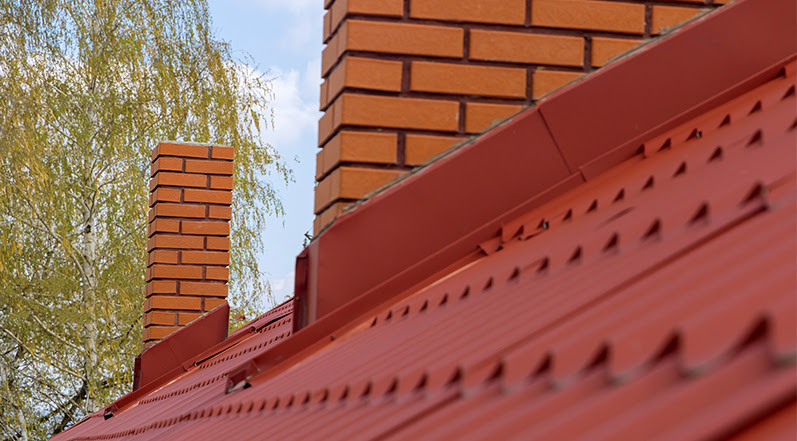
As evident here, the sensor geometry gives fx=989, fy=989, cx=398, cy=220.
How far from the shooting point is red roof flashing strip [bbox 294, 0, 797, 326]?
101 inches

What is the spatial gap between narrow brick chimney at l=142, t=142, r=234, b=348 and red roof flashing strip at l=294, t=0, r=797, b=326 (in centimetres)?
500

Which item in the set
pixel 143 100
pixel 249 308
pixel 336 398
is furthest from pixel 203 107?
pixel 336 398

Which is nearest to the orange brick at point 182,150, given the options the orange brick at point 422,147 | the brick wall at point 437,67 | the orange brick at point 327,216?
the orange brick at point 327,216

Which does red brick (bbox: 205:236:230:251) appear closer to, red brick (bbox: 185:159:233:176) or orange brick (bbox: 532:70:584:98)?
red brick (bbox: 185:159:233:176)

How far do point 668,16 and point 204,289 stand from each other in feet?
17.3

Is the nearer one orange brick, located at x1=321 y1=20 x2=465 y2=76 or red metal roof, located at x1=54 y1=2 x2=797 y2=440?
red metal roof, located at x1=54 y1=2 x2=797 y2=440

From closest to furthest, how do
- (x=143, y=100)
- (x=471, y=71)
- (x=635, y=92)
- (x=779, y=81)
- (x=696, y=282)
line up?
(x=696, y=282) → (x=779, y=81) → (x=635, y=92) → (x=471, y=71) → (x=143, y=100)

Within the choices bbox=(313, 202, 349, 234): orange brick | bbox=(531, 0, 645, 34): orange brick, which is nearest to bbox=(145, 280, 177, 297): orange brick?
bbox=(313, 202, 349, 234): orange brick

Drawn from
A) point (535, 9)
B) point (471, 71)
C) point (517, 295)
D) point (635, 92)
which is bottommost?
point (517, 295)

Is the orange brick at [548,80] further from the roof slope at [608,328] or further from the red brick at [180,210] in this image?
the red brick at [180,210]

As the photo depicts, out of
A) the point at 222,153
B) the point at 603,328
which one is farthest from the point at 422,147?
the point at 222,153

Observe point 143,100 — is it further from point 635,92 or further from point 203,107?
point 635,92

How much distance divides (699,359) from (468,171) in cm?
176

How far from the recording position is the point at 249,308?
47.5ft
